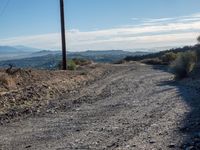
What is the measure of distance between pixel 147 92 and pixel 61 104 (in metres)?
5.29

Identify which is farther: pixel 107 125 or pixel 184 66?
pixel 184 66

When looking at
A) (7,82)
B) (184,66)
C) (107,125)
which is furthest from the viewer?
(184,66)

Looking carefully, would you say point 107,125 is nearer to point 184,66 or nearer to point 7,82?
point 7,82

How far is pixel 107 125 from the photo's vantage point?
643 inches

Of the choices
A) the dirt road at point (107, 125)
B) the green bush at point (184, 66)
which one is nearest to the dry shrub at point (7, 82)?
the dirt road at point (107, 125)

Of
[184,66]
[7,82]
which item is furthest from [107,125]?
[184,66]

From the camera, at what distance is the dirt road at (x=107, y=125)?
1331 centimetres

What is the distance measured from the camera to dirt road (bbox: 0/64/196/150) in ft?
43.7

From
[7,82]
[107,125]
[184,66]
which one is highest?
[184,66]

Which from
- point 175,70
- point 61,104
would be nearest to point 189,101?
point 61,104

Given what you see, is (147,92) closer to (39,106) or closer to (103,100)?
(103,100)

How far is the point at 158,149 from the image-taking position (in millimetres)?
12047

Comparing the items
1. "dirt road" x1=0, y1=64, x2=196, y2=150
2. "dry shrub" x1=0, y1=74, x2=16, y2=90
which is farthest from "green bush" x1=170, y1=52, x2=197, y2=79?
"dry shrub" x1=0, y1=74, x2=16, y2=90

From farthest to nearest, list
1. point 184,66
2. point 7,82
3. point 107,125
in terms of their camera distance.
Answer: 1. point 184,66
2. point 7,82
3. point 107,125
